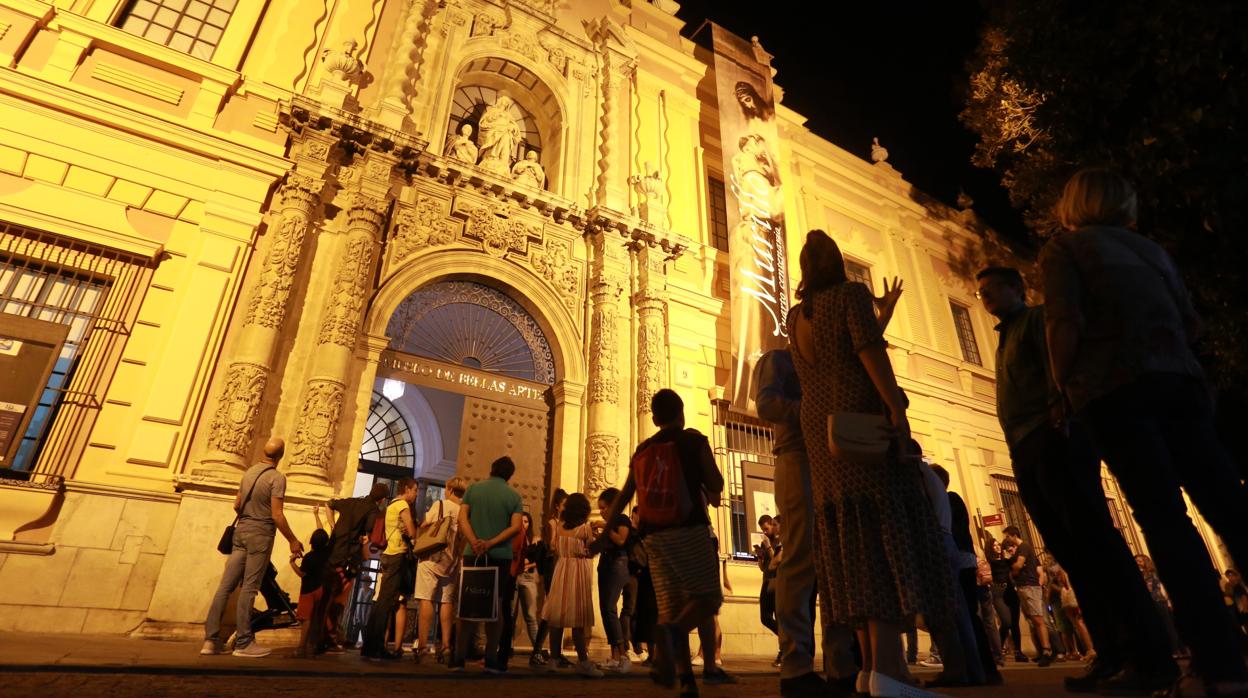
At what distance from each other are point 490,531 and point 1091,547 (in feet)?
11.4

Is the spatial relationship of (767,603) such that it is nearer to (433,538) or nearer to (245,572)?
(433,538)

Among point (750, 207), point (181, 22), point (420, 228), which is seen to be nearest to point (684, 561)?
point (420, 228)

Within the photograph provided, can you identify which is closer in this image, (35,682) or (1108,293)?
(1108,293)

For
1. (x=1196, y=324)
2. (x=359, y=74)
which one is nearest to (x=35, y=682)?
(x=1196, y=324)

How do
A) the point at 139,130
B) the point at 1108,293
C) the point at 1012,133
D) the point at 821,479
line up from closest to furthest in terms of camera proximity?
1. the point at 1108,293
2. the point at 821,479
3. the point at 139,130
4. the point at 1012,133

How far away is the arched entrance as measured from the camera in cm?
835

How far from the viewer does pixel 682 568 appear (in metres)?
2.64

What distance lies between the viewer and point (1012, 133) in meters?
11.9

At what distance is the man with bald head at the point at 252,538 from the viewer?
4441 millimetres

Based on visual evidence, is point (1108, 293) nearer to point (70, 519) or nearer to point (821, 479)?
point (821, 479)

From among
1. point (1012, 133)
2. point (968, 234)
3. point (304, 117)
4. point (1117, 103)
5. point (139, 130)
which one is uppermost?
point (968, 234)

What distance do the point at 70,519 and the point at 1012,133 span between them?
1540 centimetres

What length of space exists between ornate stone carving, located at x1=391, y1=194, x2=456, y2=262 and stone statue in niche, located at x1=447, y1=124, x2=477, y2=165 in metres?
1.11

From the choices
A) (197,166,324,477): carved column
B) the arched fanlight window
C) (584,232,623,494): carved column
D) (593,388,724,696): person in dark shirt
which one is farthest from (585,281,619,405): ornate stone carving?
(593,388,724,696): person in dark shirt
